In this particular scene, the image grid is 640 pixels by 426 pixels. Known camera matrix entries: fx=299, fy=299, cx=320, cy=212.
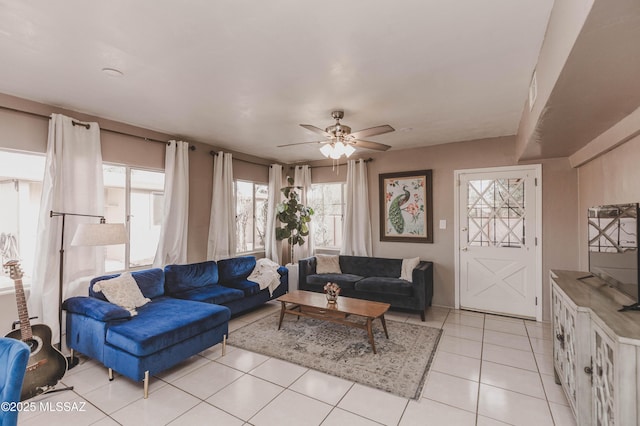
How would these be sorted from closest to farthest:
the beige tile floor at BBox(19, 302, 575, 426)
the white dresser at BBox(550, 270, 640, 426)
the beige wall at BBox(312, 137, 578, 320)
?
the white dresser at BBox(550, 270, 640, 426) < the beige tile floor at BBox(19, 302, 575, 426) < the beige wall at BBox(312, 137, 578, 320)

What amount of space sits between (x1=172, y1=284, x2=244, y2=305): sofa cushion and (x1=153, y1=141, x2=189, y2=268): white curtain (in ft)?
1.71

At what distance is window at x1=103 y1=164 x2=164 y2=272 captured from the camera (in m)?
3.81

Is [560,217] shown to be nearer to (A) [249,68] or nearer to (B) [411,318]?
(B) [411,318]

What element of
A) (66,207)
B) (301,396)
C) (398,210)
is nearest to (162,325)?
(301,396)

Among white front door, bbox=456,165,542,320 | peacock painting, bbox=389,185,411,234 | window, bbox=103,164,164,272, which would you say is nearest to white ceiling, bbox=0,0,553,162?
window, bbox=103,164,164,272

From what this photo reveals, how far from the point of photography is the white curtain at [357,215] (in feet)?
17.6

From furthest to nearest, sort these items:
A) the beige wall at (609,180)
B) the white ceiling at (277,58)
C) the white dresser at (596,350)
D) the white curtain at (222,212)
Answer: the white curtain at (222,212), the beige wall at (609,180), the white ceiling at (277,58), the white dresser at (596,350)

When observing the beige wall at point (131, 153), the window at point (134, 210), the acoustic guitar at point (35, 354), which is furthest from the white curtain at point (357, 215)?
the acoustic guitar at point (35, 354)

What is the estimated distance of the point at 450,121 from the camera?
12.1ft

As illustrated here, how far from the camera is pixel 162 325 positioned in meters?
2.72

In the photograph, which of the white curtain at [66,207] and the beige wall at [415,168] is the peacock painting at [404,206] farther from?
the white curtain at [66,207]

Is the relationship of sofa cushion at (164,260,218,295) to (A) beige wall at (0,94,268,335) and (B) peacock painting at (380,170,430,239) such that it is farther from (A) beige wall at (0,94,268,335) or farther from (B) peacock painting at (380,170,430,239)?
(B) peacock painting at (380,170,430,239)

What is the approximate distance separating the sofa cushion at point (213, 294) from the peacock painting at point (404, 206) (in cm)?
272

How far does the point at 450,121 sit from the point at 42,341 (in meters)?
4.71
